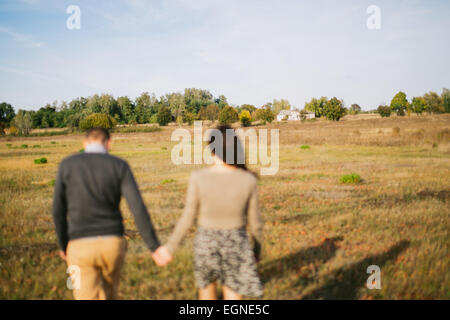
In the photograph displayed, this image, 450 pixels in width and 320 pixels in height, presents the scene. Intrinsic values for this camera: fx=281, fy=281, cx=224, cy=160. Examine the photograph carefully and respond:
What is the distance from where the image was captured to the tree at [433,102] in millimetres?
88500

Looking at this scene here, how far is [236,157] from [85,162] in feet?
4.97

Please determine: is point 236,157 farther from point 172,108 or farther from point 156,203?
point 172,108

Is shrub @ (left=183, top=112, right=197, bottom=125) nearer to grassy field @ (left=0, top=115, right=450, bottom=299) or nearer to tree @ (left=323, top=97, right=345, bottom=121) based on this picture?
tree @ (left=323, top=97, right=345, bottom=121)

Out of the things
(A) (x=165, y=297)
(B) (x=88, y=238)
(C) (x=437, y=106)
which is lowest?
(A) (x=165, y=297)

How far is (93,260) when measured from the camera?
289 cm

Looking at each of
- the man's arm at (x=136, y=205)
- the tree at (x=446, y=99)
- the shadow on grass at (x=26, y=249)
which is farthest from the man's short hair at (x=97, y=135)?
the tree at (x=446, y=99)

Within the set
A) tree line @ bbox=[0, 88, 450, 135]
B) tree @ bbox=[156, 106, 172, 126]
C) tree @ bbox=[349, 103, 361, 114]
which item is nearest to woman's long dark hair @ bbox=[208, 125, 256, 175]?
tree line @ bbox=[0, 88, 450, 135]

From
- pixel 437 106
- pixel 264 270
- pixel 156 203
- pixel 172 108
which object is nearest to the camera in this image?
pixel 264 270

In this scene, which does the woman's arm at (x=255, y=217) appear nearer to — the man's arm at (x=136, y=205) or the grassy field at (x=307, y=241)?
→ the man's arm at (x=136, y=205)

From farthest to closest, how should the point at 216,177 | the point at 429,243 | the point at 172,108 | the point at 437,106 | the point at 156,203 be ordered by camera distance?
the point at 172,108
the point at 437,106
the point at 156,203
the point at 429,243
the point at 216,177

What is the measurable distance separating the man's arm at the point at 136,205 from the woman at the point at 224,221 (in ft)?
1.18

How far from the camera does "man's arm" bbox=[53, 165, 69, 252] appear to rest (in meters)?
2.88

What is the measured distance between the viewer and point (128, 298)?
451cm

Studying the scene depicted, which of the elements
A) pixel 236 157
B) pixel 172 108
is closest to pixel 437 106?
pixel 172 108
